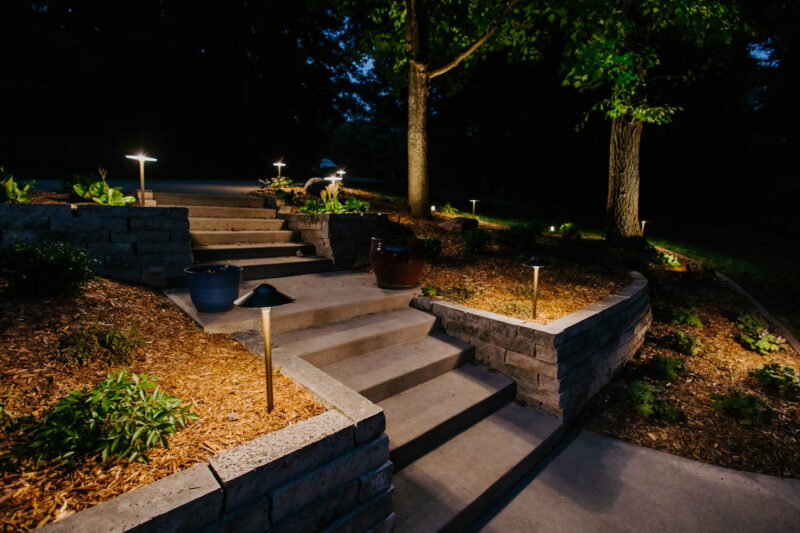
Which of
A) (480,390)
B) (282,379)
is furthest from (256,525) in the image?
(480,390)

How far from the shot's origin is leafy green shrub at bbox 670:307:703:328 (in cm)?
553

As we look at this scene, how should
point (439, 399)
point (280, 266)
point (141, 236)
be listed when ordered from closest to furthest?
1. point (439, 399)
2. point (141, 236)
3. point (280, 266)

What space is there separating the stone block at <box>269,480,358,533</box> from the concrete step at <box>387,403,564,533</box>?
1.60ft

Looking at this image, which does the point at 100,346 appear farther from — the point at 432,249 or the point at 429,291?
the point at 432,249

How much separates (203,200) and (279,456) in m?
5.65

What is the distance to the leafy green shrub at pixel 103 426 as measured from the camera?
165 cm

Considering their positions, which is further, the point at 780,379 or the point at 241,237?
the point at 241,237

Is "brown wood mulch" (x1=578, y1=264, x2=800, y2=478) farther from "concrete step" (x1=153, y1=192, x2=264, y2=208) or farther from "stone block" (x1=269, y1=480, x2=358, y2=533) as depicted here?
"concrete step" (x1=153, y1=192, x2=264, y2=208)

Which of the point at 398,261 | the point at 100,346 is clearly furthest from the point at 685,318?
the point at 100,346

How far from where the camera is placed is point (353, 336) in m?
3.46

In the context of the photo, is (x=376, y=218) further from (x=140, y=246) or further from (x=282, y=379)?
(x=282, y=379)

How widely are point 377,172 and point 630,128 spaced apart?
24293 millimetres

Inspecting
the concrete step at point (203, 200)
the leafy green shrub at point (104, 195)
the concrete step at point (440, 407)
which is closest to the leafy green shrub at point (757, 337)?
the concrete step at point (440, 407)

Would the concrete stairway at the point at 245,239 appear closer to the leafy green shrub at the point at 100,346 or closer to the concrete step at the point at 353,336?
the concrete step at the point at 353,336
